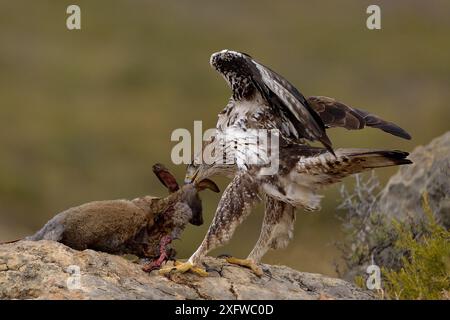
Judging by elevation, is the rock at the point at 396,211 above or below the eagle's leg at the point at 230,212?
below

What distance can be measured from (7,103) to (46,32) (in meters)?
6.53

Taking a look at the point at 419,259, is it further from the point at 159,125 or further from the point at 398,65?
the point at 398,65

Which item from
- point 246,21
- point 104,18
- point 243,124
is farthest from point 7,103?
point 243,124

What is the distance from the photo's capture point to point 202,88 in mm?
31141

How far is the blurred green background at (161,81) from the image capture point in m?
23.8

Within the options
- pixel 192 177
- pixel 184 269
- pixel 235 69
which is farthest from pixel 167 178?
pixel 184 269

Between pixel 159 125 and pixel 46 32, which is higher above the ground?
pixel 46 32

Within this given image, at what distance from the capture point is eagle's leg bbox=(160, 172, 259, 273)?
27.2 feet

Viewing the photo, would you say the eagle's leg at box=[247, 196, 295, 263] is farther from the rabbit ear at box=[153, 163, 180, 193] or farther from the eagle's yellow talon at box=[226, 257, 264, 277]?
the rabbit ear at box=[153, 163, 180, 193]

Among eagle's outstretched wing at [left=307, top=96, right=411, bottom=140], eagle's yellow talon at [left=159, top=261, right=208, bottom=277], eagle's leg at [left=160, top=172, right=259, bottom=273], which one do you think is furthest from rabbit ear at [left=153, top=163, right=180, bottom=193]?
eagle's outstretched wing at [left=307, top=96, right=411, bottom=140]

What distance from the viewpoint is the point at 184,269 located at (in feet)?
26.5

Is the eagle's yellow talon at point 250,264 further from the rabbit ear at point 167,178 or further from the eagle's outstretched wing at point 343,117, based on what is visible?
the eagle's outstretched wing at point 343,117

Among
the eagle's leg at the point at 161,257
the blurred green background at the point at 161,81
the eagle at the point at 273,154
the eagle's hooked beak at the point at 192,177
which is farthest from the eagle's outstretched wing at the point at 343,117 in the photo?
the blurred green background at the point at 161,81

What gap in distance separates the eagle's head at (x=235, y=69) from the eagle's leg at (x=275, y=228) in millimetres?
972
